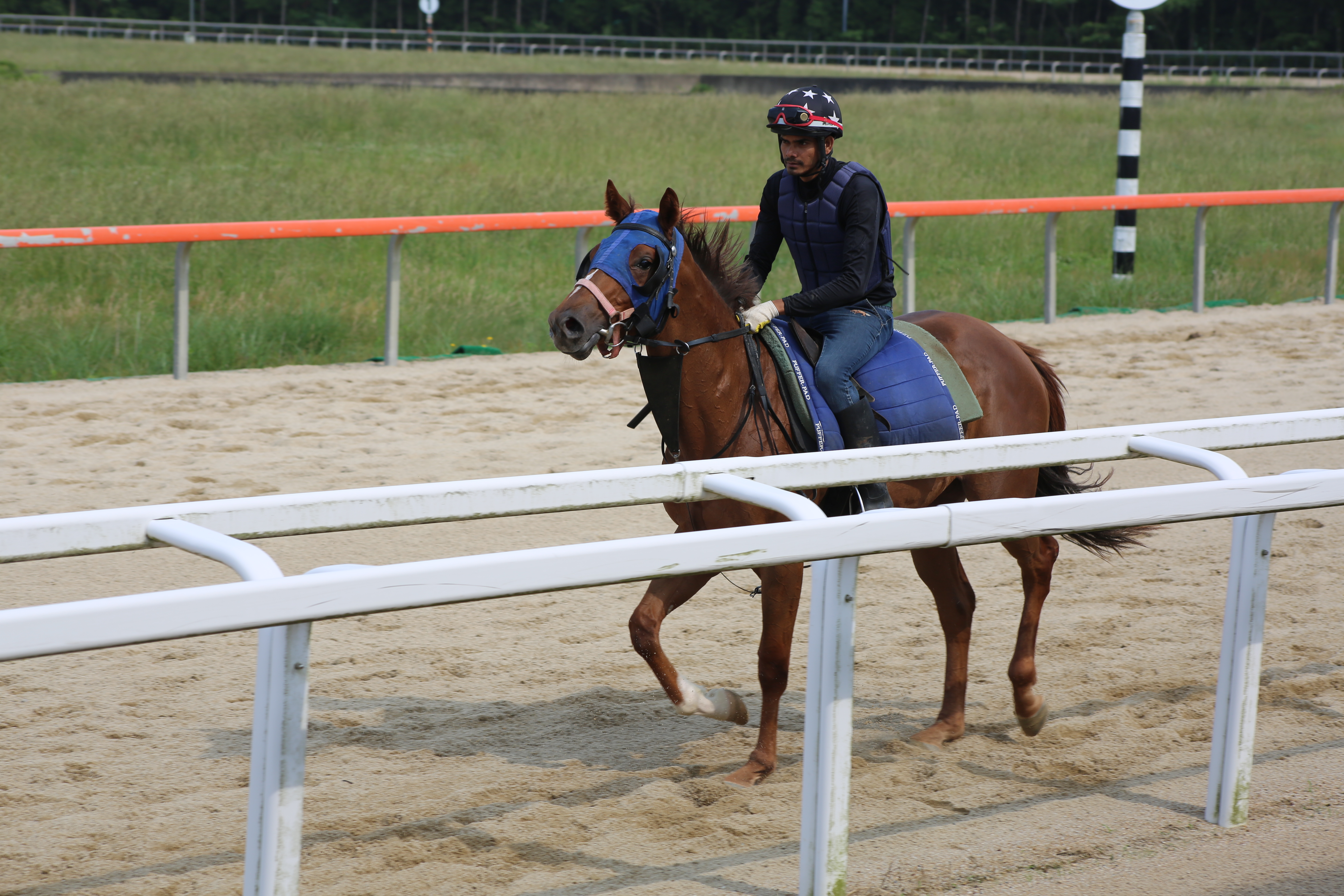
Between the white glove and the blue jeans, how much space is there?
0.78 ft

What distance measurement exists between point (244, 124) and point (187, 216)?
9.85 metres

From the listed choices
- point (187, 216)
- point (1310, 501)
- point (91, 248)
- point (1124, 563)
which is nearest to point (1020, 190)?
point (187, 216)

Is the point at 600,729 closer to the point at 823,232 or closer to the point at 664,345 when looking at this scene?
the point at 664,345

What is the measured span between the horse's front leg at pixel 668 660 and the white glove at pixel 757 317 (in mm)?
753

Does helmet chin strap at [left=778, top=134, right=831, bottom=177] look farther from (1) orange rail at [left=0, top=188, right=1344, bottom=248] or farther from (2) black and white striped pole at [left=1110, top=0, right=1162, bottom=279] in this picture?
(2) black and white striped pole at [left=1110, top=0, right=1162, bottom=279]

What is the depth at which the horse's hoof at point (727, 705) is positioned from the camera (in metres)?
4.25

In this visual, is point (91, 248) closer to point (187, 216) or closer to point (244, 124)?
point (187, 216)

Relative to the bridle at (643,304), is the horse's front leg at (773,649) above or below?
below

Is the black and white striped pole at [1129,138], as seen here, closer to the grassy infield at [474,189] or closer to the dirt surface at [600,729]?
the grassy infield at [474,189]

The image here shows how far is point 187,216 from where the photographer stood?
13.8 m

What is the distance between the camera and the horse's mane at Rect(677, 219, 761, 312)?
14.0 feet

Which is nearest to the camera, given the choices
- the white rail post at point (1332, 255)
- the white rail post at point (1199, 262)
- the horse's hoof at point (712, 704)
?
the horse's hoof at point (712, 704)

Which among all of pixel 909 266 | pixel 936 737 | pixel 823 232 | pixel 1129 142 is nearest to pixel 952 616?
pixel 936 737

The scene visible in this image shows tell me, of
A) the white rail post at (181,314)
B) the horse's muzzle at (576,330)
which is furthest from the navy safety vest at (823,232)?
the white rail post at (181,314)
